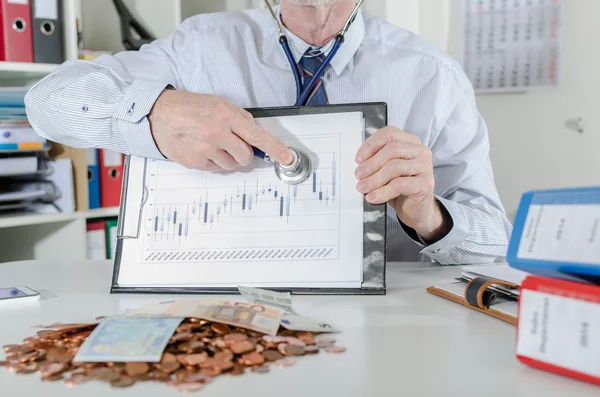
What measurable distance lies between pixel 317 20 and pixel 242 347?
91 centimetres

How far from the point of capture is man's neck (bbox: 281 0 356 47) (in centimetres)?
136

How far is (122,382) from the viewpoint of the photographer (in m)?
0.56

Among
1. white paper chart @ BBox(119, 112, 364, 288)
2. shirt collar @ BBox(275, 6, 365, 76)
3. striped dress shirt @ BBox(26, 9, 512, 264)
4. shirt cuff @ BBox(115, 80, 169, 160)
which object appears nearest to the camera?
white paper chart @ BBox(119, 112, 364, 288)

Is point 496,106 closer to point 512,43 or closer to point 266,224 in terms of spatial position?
point 512,43

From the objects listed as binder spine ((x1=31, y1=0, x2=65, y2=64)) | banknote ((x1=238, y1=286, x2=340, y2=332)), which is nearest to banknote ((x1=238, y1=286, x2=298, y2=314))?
banknote ((x1=238, y1=286, x2=340, y2=332))

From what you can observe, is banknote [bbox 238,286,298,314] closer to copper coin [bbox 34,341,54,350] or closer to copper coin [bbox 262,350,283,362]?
copper coin [bbox 262,350,283,362]

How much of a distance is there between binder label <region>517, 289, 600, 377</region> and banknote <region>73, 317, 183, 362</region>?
0.34 m

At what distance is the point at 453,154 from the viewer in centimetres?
134

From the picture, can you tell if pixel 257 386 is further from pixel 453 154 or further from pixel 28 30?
pixel 28 30

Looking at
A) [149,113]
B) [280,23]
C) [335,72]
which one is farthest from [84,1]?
[149,113]

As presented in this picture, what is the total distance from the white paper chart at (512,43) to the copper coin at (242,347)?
2194 millimetres

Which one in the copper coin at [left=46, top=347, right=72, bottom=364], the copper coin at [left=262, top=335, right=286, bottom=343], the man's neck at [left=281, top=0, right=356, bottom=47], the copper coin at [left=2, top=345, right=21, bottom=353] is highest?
the man's neck at [left=281, top=0, right=356, bottom=47]

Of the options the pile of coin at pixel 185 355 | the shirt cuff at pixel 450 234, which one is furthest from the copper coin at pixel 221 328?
the shirt cuff at pixel 450 234

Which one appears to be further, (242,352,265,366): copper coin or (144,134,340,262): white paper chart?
(144,134,340,262): white paper chart
